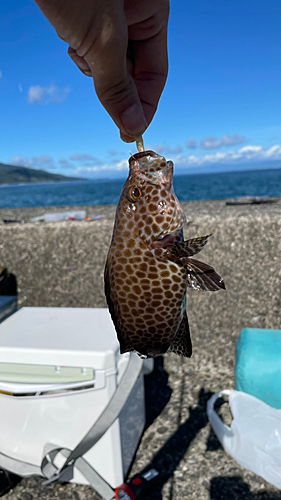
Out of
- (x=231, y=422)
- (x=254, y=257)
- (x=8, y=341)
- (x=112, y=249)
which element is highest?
(x=112, y=249)

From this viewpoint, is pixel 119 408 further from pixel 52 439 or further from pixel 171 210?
pixel 171 210

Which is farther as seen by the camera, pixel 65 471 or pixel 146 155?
pixel 65 471

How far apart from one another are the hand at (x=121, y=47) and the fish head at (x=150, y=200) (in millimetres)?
→ 157

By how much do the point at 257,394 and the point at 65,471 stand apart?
1.35 metres

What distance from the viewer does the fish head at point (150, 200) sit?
88 cm

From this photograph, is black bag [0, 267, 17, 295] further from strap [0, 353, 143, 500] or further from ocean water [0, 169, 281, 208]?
ocean water [0, 169, 281, 208]

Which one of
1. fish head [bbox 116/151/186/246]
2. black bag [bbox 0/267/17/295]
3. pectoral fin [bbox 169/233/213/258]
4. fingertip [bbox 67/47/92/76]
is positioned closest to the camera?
pectoral fin [bbox 169/233/213/258]

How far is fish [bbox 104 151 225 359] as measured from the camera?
2.77 ft

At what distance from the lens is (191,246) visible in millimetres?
762

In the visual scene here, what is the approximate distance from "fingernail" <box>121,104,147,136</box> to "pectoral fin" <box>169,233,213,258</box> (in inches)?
15.6

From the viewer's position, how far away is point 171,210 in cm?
89

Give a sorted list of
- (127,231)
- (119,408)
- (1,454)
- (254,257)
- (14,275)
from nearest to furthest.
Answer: (127,231)
(119,408)
(1,454)
(254,257)
(14,275)

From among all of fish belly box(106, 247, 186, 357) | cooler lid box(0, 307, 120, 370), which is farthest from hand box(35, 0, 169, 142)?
cooler lid box(0, 307, 120, 370)

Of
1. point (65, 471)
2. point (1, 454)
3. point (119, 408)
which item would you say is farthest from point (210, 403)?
point (1, 454)
